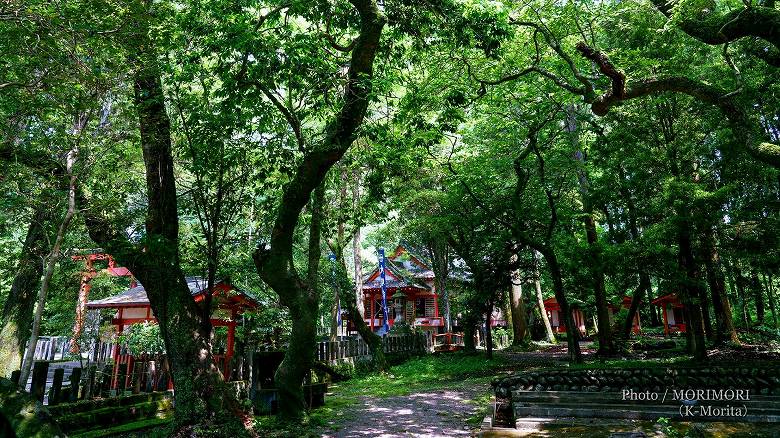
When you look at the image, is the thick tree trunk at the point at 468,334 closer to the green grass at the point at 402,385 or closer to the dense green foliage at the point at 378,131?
the dense green foliage at the point at 378,131

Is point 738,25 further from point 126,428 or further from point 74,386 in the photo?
point 74,386

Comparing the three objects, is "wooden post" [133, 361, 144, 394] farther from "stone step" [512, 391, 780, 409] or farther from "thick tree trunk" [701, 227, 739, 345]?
"thick tree trunk" [701, 227, 739, 345]

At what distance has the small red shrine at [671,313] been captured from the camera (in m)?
25.7

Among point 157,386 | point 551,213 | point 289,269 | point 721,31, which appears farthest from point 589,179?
point 157,386

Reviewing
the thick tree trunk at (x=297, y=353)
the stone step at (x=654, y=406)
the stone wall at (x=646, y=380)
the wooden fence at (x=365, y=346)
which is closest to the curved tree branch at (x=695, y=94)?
the stone wall at (x=646, y=380)

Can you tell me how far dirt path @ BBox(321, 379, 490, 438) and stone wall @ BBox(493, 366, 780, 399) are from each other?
1119 millimetres

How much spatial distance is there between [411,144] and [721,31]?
6004 millimetres

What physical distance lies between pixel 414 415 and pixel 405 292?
24252 millimetres

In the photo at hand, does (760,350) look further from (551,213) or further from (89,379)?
(89,379)

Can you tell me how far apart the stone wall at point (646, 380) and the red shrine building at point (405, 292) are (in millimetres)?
21343

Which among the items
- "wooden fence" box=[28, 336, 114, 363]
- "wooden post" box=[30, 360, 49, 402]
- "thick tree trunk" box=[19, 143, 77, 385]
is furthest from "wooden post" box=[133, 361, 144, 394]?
"wooden fence" box=[28, 336, 114, 363]

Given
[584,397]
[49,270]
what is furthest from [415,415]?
[49,270]

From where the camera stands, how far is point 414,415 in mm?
8680

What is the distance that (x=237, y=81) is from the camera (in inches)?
272
